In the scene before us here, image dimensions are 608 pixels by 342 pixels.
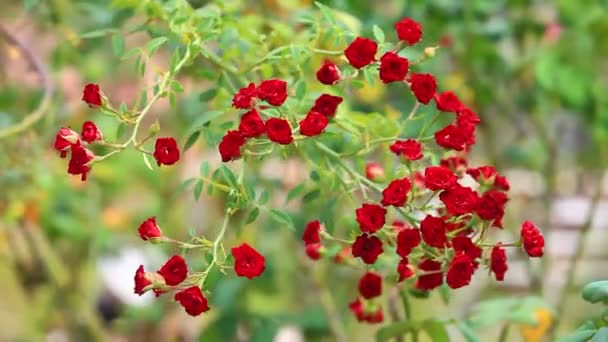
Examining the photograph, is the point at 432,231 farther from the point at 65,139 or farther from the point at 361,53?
the point at 65,139

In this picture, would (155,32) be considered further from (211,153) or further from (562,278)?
(562,278)

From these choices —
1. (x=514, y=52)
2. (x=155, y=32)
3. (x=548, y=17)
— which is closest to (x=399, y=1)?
(x=514, y=52)

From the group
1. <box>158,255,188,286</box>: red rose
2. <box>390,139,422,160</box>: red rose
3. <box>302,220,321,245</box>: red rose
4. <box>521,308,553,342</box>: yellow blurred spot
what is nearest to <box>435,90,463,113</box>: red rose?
<box>390,139,422,160</box>: red rose

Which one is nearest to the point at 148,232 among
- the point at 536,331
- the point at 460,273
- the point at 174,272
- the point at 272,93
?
the point at 174,272

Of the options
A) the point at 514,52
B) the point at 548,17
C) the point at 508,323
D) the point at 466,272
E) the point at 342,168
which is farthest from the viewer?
the point at 548,17

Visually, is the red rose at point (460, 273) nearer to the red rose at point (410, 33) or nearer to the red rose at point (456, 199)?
the red rose at point (456, 199)

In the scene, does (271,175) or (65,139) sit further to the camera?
(271,175)

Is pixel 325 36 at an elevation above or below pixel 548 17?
above
